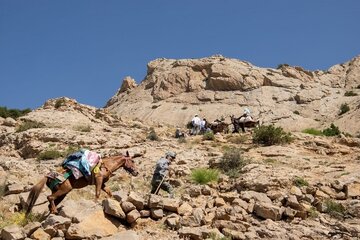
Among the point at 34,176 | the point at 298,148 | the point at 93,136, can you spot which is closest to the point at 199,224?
the point at 34,176

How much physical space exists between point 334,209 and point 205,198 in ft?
9.70

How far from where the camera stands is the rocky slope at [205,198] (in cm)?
862

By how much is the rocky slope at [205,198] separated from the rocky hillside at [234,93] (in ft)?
80.6

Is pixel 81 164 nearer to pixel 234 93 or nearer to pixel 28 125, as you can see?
pixel 28 125

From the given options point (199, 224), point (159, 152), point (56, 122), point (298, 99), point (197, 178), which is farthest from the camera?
point (298, 99)

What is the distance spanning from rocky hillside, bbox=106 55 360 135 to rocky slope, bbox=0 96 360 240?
968 inches

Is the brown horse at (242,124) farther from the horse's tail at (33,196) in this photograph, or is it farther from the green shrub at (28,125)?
the horse's tail at (33,196)

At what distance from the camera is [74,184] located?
10.2 m

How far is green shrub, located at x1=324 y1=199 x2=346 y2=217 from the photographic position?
34.6 feet

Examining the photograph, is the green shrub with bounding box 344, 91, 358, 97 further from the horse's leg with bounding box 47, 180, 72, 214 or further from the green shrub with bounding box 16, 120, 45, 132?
the horse's leg with bounding box 47, 180, 72, 214

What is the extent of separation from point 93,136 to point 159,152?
4176 mm

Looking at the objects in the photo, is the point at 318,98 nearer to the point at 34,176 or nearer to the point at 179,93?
the point at 179,93

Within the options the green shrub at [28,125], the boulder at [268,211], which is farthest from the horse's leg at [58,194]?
the green shrub at [28,125]

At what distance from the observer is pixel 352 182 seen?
1231cm
